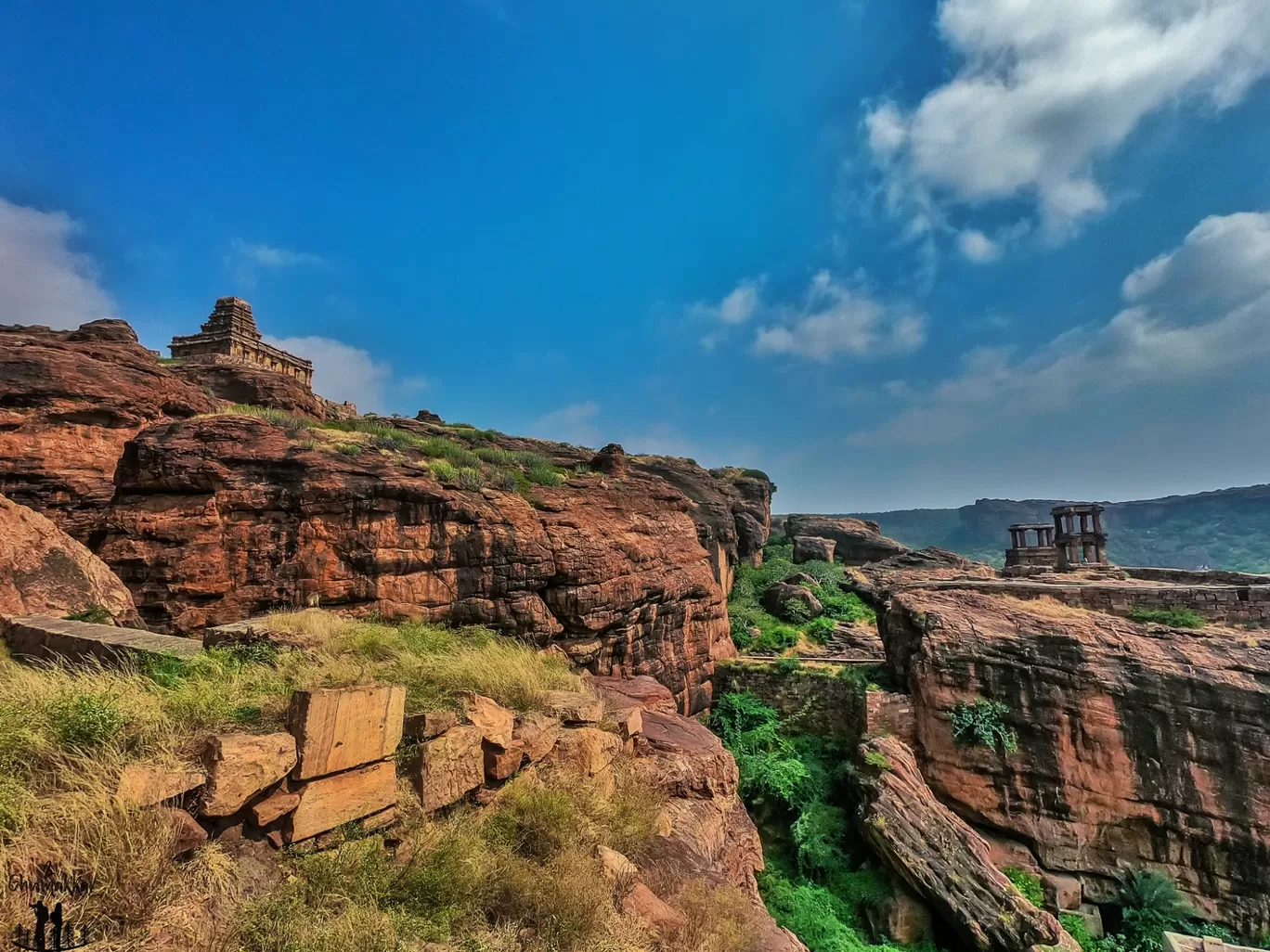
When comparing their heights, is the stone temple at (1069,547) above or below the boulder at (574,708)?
above

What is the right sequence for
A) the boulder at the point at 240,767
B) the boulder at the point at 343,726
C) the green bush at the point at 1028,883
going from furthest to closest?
1. the green bush at the point at 1028,883
2. the boulder at the point at 343,726
3. the boulder at the point at 240,767

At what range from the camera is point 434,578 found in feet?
28.1

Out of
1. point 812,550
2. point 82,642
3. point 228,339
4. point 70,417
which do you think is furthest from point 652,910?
point 812,550

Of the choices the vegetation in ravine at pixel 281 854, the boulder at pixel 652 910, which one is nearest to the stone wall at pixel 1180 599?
the vegetation in ravine at pixel 281 854

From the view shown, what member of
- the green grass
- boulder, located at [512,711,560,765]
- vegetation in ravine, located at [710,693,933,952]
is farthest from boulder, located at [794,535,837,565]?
boulder, located at [512,711,560,765]

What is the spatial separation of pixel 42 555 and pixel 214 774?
5.60m

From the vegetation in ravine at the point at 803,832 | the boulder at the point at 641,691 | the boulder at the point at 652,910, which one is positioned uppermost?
the boulder at the point at 641,691

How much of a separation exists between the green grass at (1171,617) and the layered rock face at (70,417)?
22680 mm

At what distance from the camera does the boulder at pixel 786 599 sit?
79.9 ft

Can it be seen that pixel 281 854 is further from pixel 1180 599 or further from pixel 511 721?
pixel 1180 599

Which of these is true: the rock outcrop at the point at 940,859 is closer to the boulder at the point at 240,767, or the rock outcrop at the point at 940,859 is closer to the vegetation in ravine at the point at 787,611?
the vegetation in ravine at the point at 787,611

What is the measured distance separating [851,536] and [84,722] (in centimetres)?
4511

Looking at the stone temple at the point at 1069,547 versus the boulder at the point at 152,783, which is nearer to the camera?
the boulder at the point at 152,783

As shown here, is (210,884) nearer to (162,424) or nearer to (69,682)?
(69,682)
